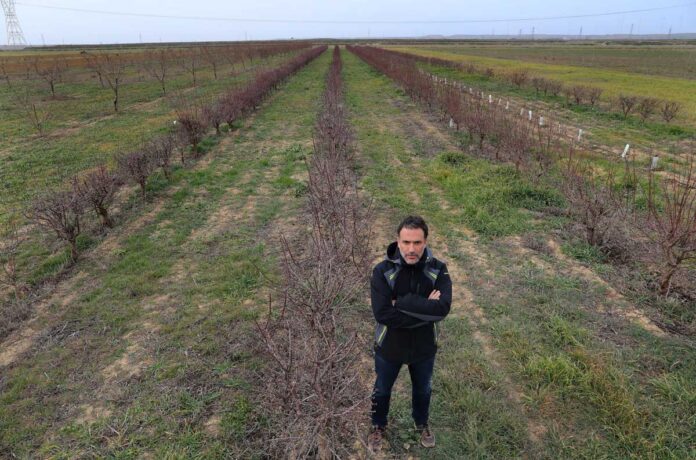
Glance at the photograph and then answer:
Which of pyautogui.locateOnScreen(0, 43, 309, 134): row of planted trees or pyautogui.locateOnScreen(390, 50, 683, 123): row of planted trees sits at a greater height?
pyautogui.locateOnScreen(0, 43, 309, 134): row of planted trees

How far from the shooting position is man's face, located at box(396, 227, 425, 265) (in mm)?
2236

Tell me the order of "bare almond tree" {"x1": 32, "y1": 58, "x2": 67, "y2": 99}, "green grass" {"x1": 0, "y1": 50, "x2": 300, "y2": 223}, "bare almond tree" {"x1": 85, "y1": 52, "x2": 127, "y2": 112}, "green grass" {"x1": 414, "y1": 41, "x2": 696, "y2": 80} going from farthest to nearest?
"green grass" {"x1": 414, "y1": 41, "x2": 696, "y2": 80} → "bare almond tree" {"x1": 32, "y1": 58, "x2": 67, "y2": 99} → "bare almond tree" {"x1": 85, "y1": 52, "x2": 127, "y2": 112} → "green grass" {"x1": 0, "y1": 50, "x2": 300, "y2": 223}

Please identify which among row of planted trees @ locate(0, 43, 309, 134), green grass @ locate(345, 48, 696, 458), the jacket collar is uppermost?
row of planted trees @ locate(0, 43, 309, 134)

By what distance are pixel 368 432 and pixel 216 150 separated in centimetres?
945

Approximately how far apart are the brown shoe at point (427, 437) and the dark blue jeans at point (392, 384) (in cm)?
4

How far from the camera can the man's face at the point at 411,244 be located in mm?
2236

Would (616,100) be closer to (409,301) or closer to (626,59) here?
(409,301)

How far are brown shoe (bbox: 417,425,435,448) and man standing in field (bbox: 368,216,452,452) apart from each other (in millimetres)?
519

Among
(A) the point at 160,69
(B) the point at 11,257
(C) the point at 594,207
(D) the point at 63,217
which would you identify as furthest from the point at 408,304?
(A) the point at 160,69

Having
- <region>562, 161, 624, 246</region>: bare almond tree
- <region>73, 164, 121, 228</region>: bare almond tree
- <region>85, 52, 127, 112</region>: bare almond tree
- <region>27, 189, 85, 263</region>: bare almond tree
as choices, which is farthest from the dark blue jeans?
<region>85, 52, 127, 112</region>: bare almond tree

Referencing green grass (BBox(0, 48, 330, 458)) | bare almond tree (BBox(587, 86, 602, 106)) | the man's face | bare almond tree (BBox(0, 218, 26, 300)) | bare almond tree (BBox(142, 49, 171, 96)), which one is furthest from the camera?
bare almond tree (BBox(142, 49, 171, 96))

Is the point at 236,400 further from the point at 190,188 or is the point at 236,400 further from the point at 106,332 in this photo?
the point at 190,188

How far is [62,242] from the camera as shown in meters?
5.79

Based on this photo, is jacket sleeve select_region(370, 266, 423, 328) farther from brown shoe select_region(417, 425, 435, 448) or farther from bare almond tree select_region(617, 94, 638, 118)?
bare almond tree select_region(617, 94, 638, 118)
